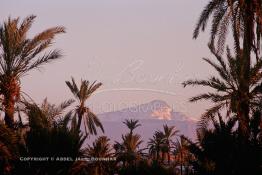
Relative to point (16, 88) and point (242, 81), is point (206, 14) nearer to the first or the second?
point (242, 81)

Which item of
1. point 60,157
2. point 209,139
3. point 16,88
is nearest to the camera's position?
point 60,157

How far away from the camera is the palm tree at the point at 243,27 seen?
22.4 metres

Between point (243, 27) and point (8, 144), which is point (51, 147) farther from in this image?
point (243, 27)

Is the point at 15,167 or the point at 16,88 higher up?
the point at 16,88

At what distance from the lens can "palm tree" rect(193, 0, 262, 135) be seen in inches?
880

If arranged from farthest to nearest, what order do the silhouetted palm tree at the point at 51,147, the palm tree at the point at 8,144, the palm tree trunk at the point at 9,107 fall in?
the palm tree trunk at the point at 9,107 < the silhouetted palm tree at the point at 51,147 < the palm tree at the point at 8,144

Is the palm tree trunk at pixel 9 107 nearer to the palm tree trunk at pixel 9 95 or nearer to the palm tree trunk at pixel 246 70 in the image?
the palm tree trunk at pixel 9 95

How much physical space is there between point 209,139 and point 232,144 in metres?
1.31

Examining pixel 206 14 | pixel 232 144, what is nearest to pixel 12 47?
pixel 206 14

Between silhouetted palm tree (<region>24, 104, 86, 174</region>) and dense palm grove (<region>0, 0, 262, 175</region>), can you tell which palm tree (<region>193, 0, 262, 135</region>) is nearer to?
dense palm grove (<region>0, 0, 262, 175</region>)

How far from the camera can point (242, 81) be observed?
2298cm

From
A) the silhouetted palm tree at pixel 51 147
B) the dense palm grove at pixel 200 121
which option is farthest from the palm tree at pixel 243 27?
the silhouetted palm tree at pixel 51 147

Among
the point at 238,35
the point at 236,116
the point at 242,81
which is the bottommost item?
the point at 236,116

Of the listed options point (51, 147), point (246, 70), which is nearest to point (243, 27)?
point (246, 70)
